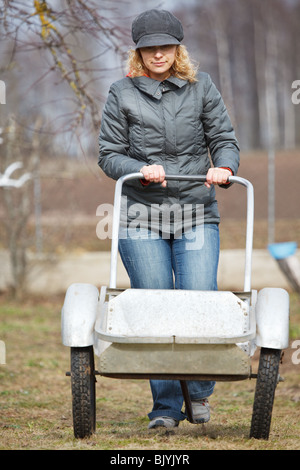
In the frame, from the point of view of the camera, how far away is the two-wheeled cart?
288 centimetres

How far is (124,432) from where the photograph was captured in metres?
3.52

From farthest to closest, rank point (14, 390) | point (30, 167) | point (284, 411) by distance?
point (30, 167)
point (14, 390)
point (284, 411)

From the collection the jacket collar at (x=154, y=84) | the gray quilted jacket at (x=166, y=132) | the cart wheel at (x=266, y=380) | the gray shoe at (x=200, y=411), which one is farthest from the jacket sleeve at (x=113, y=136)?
the gray shoe at (x=200, y=411)

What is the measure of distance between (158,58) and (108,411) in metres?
2.15

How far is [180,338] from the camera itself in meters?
2.84

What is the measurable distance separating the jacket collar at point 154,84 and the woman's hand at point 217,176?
1.40ft

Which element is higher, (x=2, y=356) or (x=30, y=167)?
(x=30, y=167)

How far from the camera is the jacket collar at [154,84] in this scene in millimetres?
3309

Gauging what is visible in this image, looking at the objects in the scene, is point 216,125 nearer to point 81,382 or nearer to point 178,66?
point 178,66

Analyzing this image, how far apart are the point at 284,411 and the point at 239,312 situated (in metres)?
1.69

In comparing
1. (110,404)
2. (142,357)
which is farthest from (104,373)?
(110,404)

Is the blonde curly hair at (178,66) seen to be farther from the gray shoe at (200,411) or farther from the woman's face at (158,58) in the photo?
the gray shoe at (200,411)

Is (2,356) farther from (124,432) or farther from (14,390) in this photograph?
(124,432)
